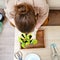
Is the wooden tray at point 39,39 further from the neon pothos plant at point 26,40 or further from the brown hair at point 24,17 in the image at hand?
the brown hair at point 24,17

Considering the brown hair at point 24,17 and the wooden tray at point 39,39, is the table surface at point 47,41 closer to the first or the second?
the wooden tray at point 39,39

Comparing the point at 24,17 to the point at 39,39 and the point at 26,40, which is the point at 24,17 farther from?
the point at 39,39

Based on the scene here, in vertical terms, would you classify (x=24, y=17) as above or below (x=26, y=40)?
above

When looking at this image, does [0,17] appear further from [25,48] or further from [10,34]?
[25,48]

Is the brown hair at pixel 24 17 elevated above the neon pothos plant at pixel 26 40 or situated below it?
above

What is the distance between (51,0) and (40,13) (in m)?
0.21

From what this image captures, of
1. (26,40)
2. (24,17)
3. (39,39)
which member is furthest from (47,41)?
(24,17)

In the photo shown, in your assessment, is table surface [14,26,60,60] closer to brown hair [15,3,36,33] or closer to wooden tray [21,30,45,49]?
wooden tray [21,30,45,49]

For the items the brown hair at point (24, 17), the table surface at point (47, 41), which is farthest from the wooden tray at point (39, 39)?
the brown hair at point (24, 17)

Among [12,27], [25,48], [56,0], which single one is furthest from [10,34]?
[56,0]

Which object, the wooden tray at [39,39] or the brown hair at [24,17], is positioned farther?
the wooden tray at [39,39]

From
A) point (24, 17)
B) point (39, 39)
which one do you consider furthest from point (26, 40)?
point (24, 17)

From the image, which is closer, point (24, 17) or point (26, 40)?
point (24, 17)

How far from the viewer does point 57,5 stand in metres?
1.47
